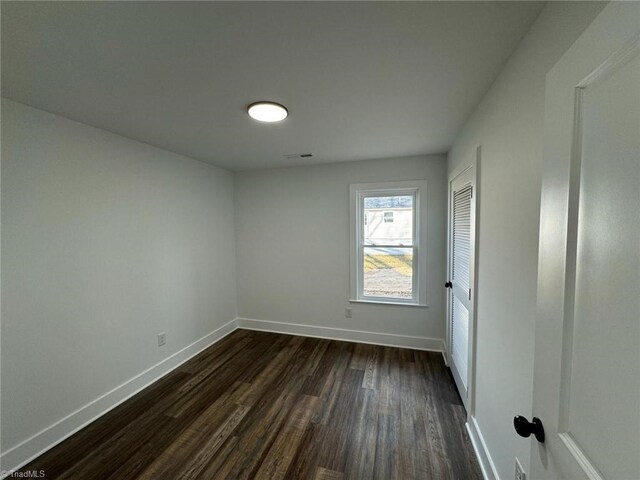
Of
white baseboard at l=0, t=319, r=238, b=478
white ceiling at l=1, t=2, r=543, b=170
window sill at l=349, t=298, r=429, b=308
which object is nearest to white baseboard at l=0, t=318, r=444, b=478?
white baseboard at l=0, t=319, r=238, b=478

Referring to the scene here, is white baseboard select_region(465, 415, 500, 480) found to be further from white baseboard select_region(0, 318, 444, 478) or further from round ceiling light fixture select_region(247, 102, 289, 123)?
round ceiling light fixture select_region(247, 102, 289, 123)

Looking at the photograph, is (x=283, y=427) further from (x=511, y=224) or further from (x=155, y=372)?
(x=511, y=224)

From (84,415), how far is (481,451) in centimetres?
285

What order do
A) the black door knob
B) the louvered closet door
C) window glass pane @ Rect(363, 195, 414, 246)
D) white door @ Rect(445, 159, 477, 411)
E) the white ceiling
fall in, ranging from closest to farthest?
the black door knob
the white ceiling
white door @ Rect(445, 159, 477, 411)
the louvered closet door
window glass pane @ Rect(363, 195, 414, 246)

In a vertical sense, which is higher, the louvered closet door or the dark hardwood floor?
the louvered closet door

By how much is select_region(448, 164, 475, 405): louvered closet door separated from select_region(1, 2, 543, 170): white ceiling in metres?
0.60

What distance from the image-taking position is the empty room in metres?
0.58

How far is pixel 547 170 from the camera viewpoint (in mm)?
708

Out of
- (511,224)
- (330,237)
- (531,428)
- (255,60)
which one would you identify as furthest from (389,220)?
(531,428)

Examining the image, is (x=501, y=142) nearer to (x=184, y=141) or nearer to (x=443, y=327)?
(x=443, y=327)

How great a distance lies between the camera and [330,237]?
329 centimetres

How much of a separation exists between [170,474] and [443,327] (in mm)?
2830

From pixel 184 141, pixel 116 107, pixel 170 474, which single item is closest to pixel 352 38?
pixel 116 107

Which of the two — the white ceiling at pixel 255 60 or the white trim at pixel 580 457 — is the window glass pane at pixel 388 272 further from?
the white trim at pixel 580 457
